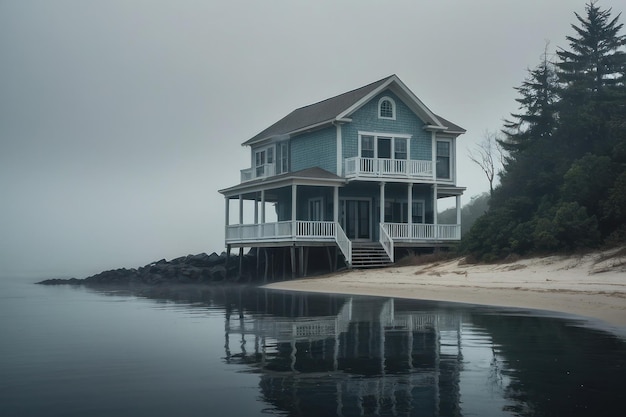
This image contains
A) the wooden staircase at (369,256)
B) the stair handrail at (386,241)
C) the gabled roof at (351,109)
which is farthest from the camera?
the gabled roof at (351,109)

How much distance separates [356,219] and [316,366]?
29131 millimetres

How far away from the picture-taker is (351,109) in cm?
3747

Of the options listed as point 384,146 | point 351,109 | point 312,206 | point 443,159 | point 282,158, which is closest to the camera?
point 351,109

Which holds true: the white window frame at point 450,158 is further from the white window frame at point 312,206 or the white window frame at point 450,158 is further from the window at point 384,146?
the white window frame at point 312,206

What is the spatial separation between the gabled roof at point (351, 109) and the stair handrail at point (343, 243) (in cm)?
544

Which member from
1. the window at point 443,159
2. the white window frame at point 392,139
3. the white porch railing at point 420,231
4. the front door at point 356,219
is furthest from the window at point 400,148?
the white porch railing at point 420,231

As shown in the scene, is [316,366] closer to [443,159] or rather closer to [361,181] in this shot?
[361,181]

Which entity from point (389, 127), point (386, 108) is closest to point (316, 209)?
point (389, 127)

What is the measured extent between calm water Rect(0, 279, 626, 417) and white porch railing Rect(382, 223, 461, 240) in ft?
62.1

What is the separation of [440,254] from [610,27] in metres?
14.8

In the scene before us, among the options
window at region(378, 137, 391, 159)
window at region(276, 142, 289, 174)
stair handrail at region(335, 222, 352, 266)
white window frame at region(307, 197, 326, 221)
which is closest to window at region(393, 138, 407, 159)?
window at region(378, 137, 391, 159)

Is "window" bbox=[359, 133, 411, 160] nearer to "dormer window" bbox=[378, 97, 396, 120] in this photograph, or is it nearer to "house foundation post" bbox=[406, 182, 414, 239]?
"dormer window" bbox=[378, 97, 396, 120]

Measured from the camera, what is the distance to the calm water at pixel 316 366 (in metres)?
8.05

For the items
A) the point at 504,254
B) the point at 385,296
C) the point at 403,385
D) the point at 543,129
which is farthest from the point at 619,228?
the point at 403,385
